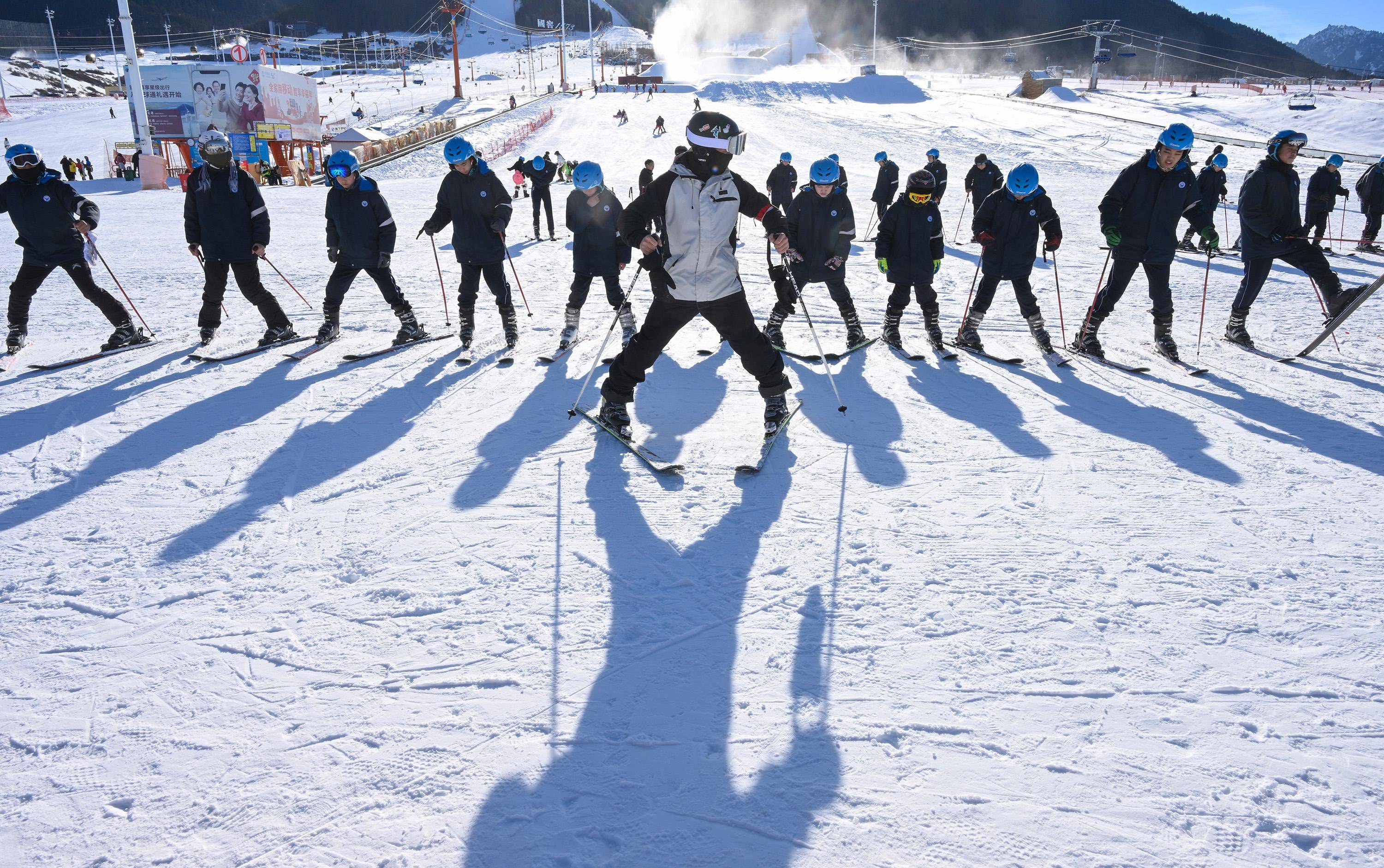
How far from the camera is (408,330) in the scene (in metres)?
6.54

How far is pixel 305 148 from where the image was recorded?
3688 centimetres

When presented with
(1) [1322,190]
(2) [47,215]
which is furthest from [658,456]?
(1) [1322,190]

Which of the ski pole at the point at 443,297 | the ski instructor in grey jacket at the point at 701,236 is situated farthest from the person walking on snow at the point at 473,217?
the ski instructor in grey jacket at the point at 701,236

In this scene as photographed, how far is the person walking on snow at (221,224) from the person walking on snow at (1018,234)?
5.85m

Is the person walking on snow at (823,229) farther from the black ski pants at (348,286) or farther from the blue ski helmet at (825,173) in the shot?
the black ski pants at (348,286)

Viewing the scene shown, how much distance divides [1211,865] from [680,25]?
129 meters

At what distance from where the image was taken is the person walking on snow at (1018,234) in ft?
18.8

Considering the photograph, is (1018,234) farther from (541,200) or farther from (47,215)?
(541,200)

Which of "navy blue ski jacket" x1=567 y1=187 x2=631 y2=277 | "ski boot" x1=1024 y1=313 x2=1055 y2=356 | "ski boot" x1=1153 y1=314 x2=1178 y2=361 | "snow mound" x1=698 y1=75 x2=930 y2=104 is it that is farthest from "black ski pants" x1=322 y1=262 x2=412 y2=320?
"snow mound" x1=698 y1=75 x2=930 y2=104

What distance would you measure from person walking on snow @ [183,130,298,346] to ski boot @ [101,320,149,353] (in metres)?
0.70

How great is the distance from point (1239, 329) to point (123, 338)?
9.80 m

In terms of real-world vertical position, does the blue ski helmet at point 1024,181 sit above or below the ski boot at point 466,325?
above

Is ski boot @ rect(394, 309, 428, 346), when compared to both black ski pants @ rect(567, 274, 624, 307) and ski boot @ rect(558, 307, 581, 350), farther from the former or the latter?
black ski pants @ rect(567, 274, 624, 307)

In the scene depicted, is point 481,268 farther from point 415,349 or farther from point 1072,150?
point 1072,150
